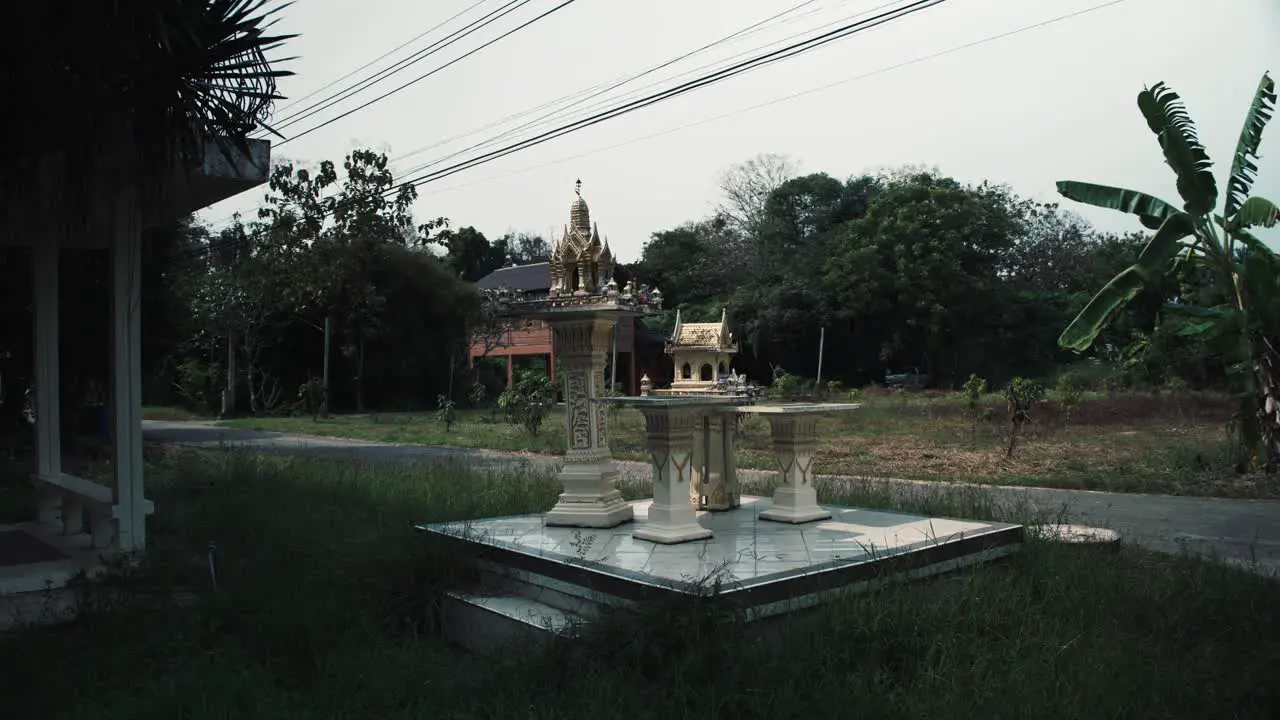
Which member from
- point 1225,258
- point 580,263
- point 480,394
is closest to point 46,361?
point 580,263

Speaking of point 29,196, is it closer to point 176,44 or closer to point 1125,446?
point 176,44

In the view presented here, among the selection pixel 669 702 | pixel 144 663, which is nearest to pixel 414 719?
pixel 669 702

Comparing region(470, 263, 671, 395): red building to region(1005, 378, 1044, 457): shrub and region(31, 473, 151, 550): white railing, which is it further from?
region(31, 473, 151, 550): white railing

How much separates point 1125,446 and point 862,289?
1672cm

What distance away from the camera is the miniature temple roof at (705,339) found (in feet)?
27.6

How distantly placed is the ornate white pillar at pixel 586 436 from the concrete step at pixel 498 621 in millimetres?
1378

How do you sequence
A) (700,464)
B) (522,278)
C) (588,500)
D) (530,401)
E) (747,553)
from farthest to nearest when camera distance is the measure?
(522,278) < (530,401) < (700,464) < (588,500) < (747,553)

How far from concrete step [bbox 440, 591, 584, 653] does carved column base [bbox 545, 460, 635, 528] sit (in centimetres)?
127

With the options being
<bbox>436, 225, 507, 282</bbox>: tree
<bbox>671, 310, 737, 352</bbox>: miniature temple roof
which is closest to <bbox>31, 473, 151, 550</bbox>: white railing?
<bbox>671, 310, 737, 352</bbox>: miniature temple roof

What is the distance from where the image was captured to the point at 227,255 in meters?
29.6

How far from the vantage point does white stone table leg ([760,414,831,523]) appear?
24.3 feet

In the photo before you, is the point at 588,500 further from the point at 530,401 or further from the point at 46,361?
the point at 530,401

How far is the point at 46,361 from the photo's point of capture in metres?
7.36

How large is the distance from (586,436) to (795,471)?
1.72 m
